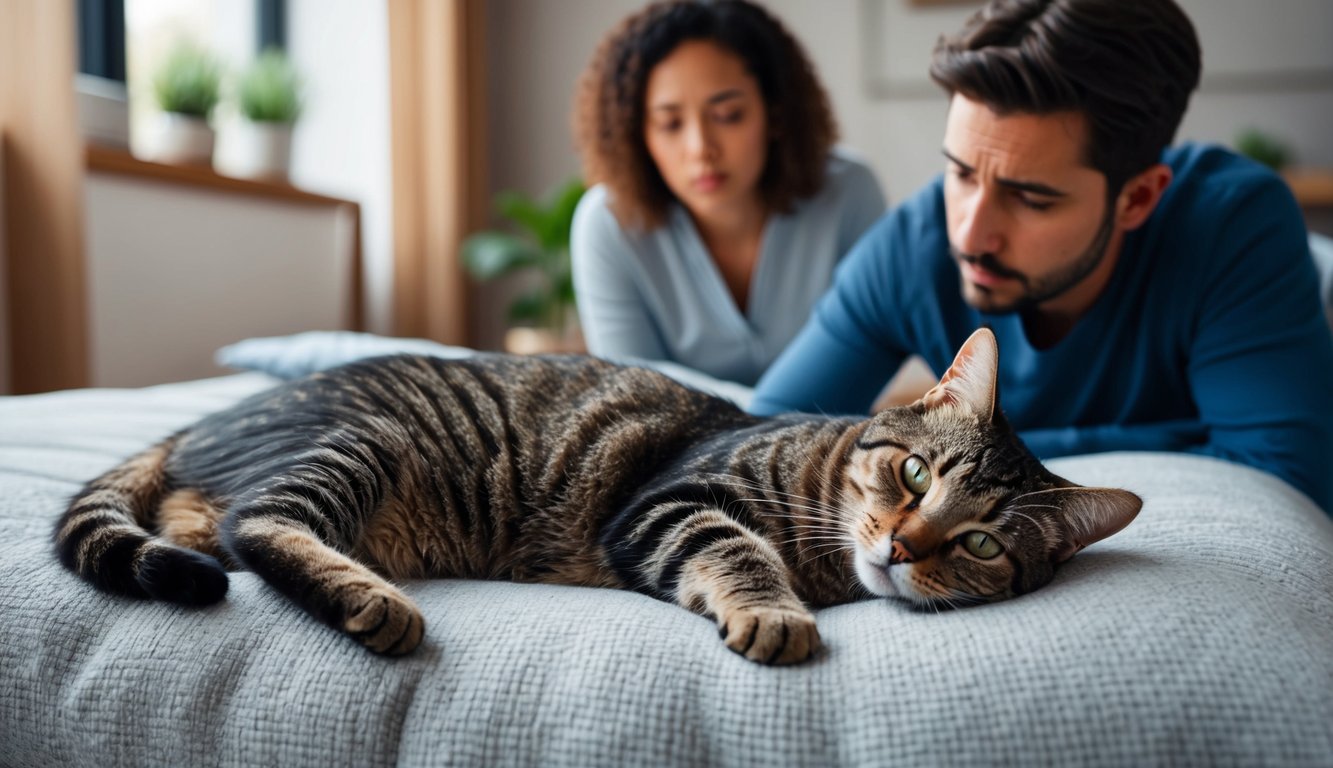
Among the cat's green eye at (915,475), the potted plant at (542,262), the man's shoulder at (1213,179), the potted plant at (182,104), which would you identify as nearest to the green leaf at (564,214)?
the potted plant at (542,262)

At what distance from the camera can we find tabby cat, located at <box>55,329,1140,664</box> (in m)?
0.90

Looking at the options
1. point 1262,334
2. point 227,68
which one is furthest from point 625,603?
point 227,68

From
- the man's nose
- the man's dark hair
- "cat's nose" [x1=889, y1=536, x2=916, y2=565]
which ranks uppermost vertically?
the man's dark hair

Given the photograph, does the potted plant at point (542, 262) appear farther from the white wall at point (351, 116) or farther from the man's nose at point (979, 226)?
the man's nose at point (979, 226)

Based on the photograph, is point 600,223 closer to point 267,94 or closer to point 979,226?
point 979,226

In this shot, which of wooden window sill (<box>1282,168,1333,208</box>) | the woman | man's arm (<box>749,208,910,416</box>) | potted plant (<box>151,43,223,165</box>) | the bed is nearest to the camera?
the bed

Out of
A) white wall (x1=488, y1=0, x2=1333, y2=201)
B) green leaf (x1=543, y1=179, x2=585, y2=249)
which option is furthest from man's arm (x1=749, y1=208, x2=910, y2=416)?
white wall (x1=488, y1=0, x2=1333, y2=201)

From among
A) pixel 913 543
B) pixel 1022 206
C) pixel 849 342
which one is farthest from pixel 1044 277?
pixel 913 543

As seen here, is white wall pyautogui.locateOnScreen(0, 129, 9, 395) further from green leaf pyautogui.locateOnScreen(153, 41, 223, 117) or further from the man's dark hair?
the man's dark hair

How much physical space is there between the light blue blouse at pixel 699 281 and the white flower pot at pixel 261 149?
1.61 meters

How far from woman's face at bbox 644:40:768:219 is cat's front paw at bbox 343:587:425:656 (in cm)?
146

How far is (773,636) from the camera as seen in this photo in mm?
793

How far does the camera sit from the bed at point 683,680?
686 millimetres

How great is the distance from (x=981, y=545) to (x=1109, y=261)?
81cm
